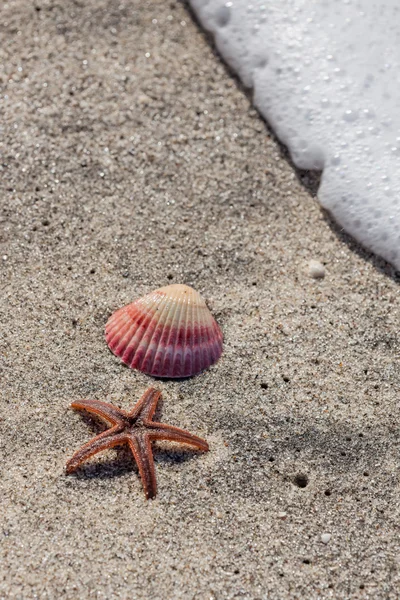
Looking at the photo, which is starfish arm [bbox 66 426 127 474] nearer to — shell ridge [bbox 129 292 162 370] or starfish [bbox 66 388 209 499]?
starfish [bbox 66 388 209 499]

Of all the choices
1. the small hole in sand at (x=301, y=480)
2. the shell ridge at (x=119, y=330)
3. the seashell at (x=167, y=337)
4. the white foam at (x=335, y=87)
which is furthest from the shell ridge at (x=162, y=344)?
the white foam at (x=335, y=87)

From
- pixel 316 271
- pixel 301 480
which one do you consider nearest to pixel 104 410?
pixel 301 480

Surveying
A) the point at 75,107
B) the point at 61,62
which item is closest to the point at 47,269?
the point at 75,107

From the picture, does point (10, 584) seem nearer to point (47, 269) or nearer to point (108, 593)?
point (108, 593)

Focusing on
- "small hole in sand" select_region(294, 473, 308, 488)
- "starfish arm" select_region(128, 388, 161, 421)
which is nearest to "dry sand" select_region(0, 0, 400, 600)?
"small hole in sand" select_region(294, 473, 308, 488)

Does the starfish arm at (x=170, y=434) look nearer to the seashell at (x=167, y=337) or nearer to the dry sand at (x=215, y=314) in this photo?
the dry sand at (x=215, y=314)
